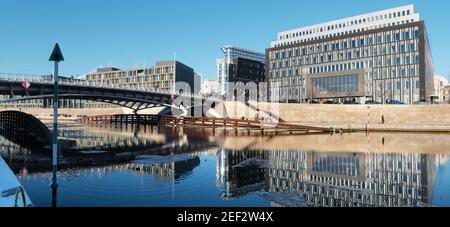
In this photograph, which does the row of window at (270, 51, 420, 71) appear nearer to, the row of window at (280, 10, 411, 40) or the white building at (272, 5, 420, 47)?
the white building at (272, 5, 420, 47)

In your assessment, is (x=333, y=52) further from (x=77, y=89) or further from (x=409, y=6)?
(x=77, y=89)

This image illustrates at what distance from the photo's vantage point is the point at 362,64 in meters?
108

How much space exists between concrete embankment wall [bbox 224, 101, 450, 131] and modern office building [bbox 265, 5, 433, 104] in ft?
79.1

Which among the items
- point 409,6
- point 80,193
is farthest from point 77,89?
point 409,6

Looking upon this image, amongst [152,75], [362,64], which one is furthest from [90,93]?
[152,75]

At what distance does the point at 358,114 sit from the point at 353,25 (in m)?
69.2

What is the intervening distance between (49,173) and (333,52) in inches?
4352

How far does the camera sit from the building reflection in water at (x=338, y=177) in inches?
573

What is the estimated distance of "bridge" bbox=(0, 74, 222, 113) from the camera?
58.2 metres

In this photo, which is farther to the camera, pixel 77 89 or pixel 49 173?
pixel 77 89

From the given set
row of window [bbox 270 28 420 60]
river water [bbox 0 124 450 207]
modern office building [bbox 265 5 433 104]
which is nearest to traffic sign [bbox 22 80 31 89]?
river water [bbox 0 124 450 207]

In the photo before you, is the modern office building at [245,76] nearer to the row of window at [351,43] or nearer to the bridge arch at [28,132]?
the row of window at [351,43]

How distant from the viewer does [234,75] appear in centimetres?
16562
